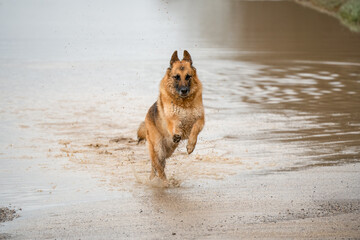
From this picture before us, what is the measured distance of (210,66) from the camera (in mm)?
18203

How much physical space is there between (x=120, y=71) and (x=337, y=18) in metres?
12.7

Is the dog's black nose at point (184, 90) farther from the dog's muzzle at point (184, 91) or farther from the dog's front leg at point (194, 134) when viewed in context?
the dog's front leg at point (194, 134)

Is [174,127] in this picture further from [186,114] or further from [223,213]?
[223,213]

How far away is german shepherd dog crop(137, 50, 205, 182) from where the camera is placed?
26.5 feet

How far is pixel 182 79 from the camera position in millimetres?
8070

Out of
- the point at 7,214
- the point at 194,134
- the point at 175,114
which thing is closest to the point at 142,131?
the point at 175,114

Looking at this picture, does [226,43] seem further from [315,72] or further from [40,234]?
[40,234]

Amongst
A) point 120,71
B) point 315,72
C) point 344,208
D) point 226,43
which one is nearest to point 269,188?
point 344,208

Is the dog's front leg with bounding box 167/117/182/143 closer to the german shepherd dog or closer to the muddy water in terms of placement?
the german shepherd dog

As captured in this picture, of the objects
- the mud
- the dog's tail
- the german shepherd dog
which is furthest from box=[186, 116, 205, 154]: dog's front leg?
the mud

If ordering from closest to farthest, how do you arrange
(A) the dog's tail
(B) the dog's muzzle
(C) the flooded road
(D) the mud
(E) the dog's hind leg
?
(D) the mud → (B) the dog's muzzle → (E) the dog's hind leg → (C) the flooded road → (A) the dog's tail

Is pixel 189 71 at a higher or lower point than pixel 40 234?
higher

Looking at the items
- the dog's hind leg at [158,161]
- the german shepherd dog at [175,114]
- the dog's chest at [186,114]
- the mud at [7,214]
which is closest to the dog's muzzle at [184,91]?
the german shepherd dog at [175,114]

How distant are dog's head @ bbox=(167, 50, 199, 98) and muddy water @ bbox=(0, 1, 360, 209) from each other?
105cm
